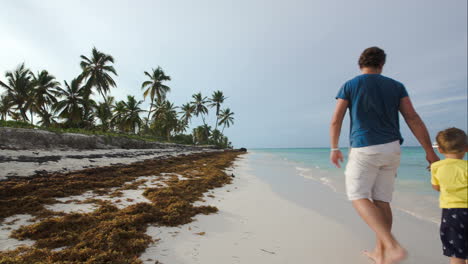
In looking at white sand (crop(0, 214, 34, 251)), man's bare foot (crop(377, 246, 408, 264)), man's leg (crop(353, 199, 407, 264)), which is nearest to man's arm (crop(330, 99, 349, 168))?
man's leg (crop(353, 199, 407, 264))

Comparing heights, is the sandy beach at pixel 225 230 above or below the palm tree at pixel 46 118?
below

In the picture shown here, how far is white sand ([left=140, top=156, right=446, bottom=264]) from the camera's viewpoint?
181cm

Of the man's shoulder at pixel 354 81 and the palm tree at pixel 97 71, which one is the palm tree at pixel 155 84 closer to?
the palm tree at pixel 97 71

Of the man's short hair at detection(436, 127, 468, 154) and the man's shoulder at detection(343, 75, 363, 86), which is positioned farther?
the man's shoulder at detection(343, 75, 363, 86)

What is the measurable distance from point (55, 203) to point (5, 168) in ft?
12.4

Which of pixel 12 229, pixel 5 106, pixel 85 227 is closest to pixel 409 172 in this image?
pixel 85 227

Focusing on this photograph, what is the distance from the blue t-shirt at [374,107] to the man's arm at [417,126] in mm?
54

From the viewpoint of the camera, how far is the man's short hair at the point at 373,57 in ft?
5.51

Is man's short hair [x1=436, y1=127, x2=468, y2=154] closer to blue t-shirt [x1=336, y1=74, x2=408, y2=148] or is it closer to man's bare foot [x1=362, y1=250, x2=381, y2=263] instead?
blue t-shirt [x1=336, y1=74, x2=408, y2=148]

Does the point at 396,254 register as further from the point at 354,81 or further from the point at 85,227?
the point at 85,227

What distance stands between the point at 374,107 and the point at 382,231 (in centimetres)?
97

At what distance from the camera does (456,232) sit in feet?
4.42

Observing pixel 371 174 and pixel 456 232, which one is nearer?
pixel 456 232

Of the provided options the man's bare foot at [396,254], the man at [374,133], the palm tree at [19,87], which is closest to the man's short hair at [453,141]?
the man at [374,133]
